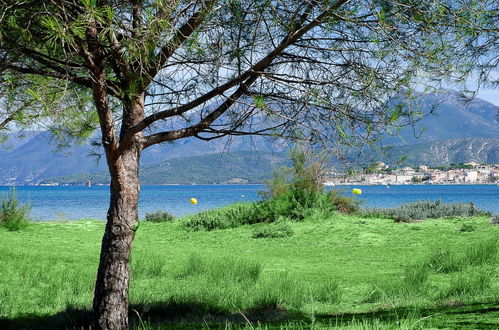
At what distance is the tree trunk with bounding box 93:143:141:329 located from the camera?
4.09m

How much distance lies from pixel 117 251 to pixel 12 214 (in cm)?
1032

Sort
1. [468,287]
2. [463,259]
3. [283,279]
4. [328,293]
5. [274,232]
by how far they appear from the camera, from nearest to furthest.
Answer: [468,287] < [328,293] < [283,279] < [463,259] < [274,232]

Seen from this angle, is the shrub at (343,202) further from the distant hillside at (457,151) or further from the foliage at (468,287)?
the distant hillside at (457,151)

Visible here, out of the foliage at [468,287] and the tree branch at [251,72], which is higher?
the tree branch at [251,72]

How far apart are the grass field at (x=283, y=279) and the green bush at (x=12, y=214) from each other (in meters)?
0.49

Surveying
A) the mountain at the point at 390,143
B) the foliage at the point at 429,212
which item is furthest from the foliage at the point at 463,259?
the foliage at the point at 429,212

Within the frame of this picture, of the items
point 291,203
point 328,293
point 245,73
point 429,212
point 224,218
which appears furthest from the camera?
point 429,212

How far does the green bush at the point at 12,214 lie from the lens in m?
13.0

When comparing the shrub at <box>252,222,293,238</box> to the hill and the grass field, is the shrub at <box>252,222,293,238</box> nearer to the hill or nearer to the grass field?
the grass field

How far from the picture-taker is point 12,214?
43.5ft

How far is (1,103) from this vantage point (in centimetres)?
691

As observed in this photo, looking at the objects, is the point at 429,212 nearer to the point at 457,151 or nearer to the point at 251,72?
the point at 251,72

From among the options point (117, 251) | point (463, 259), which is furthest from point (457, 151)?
point (117, 251)

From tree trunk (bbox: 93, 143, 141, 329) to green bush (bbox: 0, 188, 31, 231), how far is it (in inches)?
388
